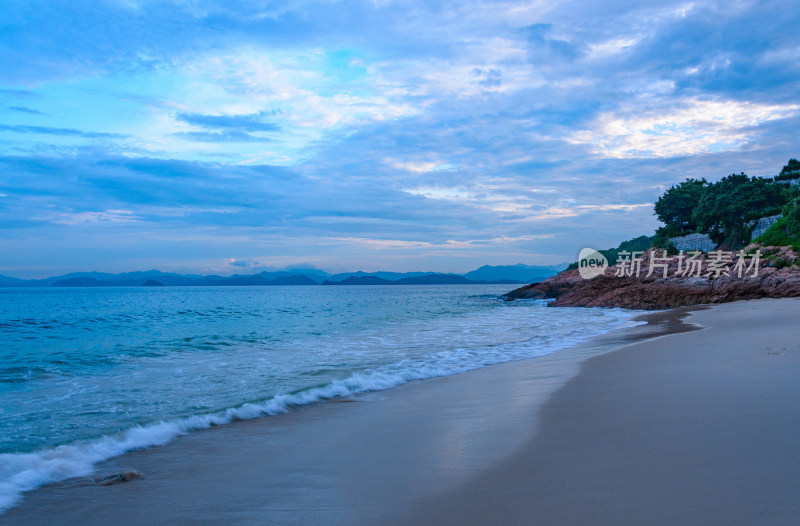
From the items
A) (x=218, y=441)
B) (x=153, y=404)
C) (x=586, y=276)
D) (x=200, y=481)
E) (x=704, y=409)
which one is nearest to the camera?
(x=200, y=481)

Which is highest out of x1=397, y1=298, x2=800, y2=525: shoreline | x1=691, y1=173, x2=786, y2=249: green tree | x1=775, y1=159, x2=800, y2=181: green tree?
x1=775, y1=159, x2=800, y2=181: green tree

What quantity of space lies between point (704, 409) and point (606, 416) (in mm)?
847

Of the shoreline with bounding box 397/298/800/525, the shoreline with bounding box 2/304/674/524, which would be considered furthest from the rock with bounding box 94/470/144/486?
the shoreline with bounding box 397/298/800/525

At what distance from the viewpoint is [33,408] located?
22.5ft

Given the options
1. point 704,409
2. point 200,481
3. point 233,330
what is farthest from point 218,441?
point 233,330

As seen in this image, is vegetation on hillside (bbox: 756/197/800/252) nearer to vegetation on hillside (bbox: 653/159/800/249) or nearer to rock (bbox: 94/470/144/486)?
vegetation on hillside (bbox: 653/159/800/249)

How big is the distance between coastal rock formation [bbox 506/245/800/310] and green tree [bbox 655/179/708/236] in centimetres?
2009

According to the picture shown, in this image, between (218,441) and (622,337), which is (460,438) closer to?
(218,441)

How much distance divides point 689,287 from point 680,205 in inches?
1130

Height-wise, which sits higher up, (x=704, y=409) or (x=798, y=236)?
(x=798, y=236)

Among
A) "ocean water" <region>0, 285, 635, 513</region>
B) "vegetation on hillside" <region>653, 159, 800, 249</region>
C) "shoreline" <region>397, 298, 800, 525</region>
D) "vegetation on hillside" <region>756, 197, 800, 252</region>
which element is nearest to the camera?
"shoreline" <region>397, 298, 800, 525</region>

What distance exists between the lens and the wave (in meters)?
4.08

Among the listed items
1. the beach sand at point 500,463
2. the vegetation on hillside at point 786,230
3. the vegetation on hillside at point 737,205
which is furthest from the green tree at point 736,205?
the beach sand at point 500,463

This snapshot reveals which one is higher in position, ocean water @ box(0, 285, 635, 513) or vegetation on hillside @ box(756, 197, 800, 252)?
vegetation on hillside @ box(756, 197, 800, 252)
